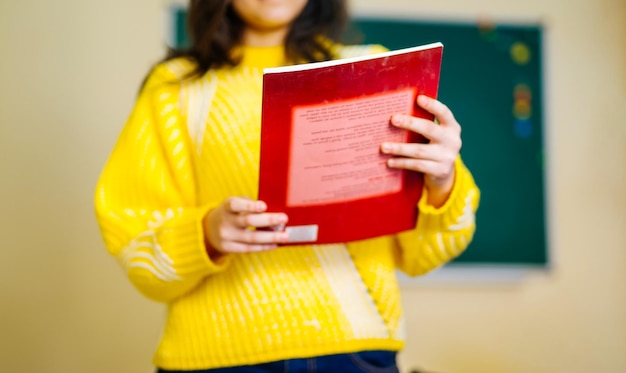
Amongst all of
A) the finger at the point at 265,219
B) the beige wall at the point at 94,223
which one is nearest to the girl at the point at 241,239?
the finger at the point at 265,219

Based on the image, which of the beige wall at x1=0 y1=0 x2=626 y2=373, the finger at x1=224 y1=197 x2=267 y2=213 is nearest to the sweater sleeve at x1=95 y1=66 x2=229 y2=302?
the finger at x1=224 y1=197 x2=267 y2=213

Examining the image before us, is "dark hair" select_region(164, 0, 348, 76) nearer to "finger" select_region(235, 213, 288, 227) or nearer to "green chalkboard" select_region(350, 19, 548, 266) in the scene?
"finger" select_region(235, 213, 288, 227)

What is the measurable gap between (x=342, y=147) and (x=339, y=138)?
13mm

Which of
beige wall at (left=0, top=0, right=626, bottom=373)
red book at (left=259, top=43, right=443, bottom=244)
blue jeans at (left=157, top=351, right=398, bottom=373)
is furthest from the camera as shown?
beige wall at (left=0, top=0, right=626, bottom=373)

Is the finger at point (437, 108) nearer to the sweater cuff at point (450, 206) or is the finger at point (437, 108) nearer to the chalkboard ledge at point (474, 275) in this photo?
the sweater cuff at point (450, 206)

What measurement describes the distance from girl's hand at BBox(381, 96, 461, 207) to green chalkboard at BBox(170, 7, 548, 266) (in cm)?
111

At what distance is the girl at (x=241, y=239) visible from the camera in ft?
2.40

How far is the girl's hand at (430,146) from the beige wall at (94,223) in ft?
3.59

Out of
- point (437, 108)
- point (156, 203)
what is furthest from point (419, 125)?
point (156, 203)

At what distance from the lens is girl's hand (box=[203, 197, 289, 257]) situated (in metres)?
0.66

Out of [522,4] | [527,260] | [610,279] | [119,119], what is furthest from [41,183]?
[610,279]

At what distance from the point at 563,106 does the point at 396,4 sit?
26.7 inches

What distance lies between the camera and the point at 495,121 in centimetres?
178

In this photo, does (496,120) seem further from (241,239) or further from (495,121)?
(241,239)
